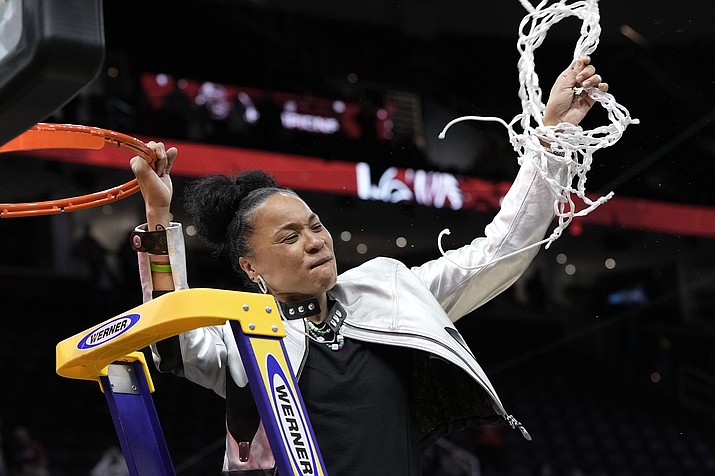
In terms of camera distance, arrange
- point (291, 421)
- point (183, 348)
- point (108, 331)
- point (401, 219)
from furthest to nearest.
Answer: point (401, 219) → point (183, 348) → point (108, 331) → point (291, 421)

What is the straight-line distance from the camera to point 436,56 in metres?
7.36

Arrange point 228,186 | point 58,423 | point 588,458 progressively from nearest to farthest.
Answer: point 228,186
point 58,423
point 588,458

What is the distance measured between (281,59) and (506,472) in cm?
328

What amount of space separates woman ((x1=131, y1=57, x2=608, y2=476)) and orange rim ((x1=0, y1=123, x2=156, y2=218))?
9 cm

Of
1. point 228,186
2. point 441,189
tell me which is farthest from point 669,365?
point 228,186

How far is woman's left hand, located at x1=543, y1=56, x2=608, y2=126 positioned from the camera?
1.93m

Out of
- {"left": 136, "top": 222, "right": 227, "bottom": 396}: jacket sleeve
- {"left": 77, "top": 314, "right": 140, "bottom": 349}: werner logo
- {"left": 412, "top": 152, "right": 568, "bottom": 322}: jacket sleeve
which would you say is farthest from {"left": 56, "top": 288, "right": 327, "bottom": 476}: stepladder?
{"left": 412, "top": 152, "right": 568, "bottom": 322}: jacket sleeve

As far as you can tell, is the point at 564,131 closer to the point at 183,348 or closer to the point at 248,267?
the point at 248,267

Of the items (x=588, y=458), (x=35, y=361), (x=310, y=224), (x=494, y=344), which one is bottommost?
(x=588, y=458)

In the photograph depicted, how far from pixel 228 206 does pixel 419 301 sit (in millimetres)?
428

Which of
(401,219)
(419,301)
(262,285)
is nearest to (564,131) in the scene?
(419,301)

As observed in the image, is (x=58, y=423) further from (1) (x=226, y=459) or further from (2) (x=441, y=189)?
(1) (x=226, y=459)

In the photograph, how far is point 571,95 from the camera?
76.2 inches

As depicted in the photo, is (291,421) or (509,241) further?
(509,241)
